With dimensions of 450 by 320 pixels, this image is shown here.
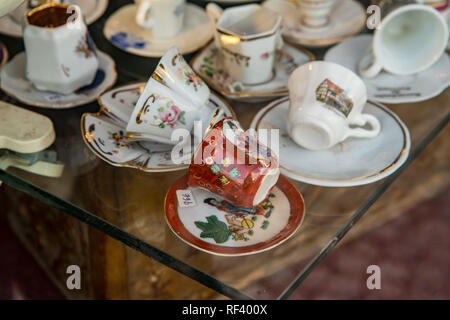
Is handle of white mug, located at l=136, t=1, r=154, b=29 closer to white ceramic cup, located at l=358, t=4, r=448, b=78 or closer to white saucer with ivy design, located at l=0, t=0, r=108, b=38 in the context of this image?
white saucer with ivy design, located at l=0, t=0, r=108, b=38

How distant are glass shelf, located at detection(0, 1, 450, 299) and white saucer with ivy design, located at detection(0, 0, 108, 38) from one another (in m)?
0.17

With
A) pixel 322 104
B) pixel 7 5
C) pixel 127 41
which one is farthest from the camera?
pixel 127 41

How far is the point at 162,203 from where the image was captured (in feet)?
2.25

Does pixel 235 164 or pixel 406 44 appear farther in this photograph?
pixel 406 44

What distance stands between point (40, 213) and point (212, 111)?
0.48m

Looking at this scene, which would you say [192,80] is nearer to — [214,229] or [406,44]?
[214,229]

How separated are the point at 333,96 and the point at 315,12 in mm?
280

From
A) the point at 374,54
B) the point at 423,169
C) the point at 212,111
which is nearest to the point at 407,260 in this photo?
the point at 423,169

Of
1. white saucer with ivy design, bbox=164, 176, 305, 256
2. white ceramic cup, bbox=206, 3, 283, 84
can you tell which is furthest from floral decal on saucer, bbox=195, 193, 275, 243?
white ceramic cup, bbox=206, 3, 283, 84

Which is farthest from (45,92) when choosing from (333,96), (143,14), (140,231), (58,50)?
(333,96)

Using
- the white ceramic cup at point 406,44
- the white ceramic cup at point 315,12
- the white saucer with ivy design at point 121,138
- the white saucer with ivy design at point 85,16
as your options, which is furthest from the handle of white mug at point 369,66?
the white saucer with ivy design at point 85,16

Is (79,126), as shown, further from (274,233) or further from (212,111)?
(274,233)

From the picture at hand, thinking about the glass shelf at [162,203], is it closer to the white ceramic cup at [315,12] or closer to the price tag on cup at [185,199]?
the price tag on cup at [185,199]

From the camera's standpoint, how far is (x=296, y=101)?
737mm
